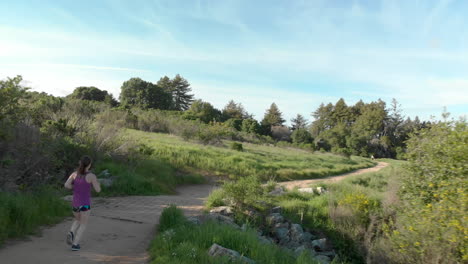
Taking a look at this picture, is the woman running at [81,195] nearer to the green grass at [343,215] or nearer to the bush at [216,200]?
the bush at [216,200]

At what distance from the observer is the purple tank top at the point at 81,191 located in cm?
570

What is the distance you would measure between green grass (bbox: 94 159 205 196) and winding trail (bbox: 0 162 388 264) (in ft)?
4.88

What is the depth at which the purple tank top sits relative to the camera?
5699 millimetres

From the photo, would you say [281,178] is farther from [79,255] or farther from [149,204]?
[79,255]

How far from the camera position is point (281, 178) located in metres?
20.2

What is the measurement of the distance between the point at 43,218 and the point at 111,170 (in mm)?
5330

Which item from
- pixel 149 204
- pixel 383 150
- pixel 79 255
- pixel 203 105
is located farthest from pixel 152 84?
pixel 79 255

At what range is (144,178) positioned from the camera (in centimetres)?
1238

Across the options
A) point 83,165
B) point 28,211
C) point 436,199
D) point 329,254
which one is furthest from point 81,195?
point 436,199

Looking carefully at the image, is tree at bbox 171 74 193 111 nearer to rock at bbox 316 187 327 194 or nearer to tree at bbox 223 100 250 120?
tree at bbox 223 100 250 120

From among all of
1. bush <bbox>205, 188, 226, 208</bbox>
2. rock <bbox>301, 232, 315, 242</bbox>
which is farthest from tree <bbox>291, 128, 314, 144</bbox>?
bush <bbox>205, 188, 226, 208</bbox>

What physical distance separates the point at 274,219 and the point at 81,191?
6111mm

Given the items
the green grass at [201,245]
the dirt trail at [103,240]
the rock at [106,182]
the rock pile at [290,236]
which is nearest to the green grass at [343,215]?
the rock pile at [290,236]

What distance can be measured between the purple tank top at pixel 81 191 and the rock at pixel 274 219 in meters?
5.74
